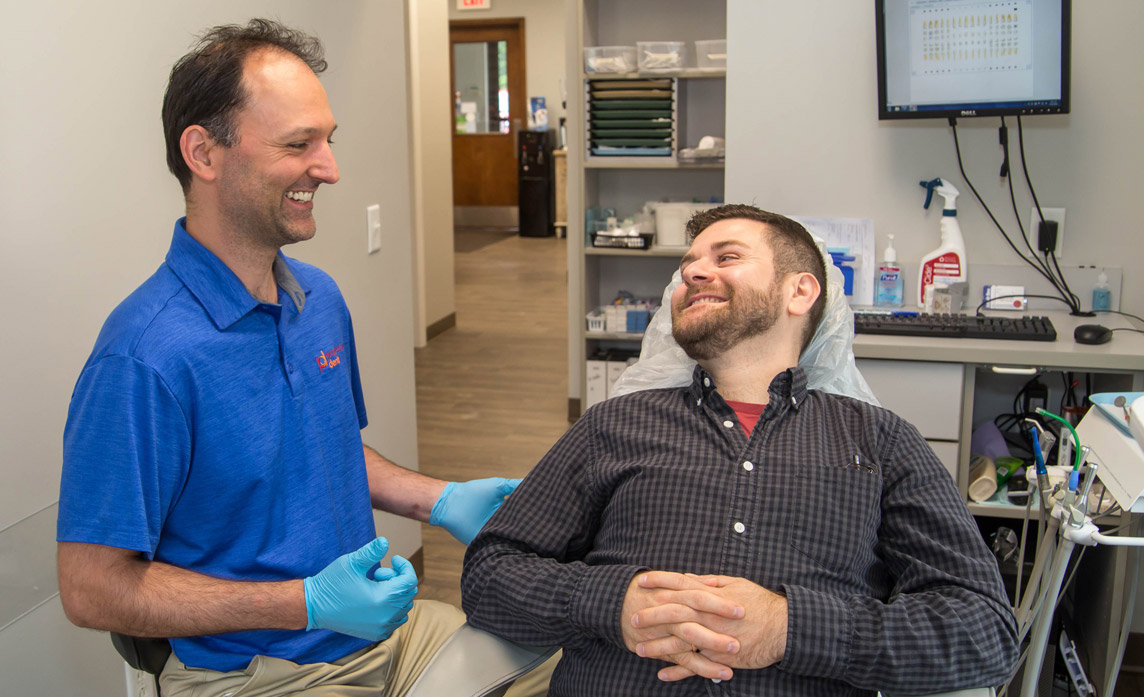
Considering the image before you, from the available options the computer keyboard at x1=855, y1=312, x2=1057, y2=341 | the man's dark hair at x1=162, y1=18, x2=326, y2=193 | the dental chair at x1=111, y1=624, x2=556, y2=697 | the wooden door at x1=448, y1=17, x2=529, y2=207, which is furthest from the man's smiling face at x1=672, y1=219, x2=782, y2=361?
the wooden door at x1=448, y1=17, x2=529, y2=207

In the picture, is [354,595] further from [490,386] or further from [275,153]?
[490,386]

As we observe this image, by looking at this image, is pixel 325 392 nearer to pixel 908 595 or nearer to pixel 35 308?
pixel 35 308

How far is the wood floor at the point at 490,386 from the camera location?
383 cm

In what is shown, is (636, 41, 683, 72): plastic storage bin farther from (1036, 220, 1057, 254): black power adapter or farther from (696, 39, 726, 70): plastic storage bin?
(1036, 220, 1057, 254): black power adapter

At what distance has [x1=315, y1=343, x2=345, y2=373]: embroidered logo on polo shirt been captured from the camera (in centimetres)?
153

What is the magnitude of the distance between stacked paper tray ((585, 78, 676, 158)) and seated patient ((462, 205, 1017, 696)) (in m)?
2.38

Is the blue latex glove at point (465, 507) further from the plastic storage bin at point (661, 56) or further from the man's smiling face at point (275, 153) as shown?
the plastic storage bin at point (661, 56)

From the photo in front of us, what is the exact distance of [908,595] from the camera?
1.35m

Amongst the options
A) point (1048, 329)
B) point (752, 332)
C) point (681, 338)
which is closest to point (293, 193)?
point (681, 338)

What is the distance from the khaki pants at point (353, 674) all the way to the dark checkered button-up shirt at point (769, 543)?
0.19 metres

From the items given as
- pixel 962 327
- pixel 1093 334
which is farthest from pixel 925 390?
pixel 1093 334

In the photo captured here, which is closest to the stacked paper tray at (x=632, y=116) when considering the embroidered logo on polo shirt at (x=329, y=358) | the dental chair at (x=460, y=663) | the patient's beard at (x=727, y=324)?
the patient's beard at (x=727, y=324)

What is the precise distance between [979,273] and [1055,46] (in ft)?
2.09

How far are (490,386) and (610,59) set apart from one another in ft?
6.16
